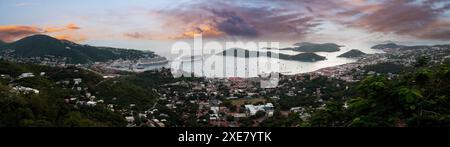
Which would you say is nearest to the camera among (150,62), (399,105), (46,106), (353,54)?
(399,105)

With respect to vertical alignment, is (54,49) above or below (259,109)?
above

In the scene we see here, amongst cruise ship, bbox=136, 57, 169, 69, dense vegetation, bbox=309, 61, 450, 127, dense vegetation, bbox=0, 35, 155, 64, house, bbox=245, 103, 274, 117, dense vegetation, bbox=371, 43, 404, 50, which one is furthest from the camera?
cruise ship, bbox=136, 57, 169, 69

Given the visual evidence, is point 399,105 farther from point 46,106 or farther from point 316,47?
point 316,47

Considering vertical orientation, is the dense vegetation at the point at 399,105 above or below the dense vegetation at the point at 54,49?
below

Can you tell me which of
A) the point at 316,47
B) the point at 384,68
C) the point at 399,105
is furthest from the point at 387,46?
the point at 399,105

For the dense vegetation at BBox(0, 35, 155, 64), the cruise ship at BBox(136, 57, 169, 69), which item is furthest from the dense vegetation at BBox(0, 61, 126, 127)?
the cruise ship at BBox(136, 57, 169, 69)

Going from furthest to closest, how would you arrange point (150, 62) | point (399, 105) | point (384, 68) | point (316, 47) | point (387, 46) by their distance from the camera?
1. point (150, 62)
2. point (316, 47)
3. point (387, 46)
4. point (384, 68)
5. point (399, 105)

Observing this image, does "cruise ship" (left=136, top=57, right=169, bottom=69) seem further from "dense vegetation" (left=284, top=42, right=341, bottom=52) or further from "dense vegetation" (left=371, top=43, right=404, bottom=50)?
"dense vegetation" (left=371, top=43, right=404, bottom=50)

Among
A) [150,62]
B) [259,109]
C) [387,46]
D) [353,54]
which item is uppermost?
[387,46]

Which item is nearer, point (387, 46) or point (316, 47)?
point (387, 46)

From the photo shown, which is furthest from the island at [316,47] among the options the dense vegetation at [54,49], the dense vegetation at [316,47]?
the dense vegetation at [54,49]
